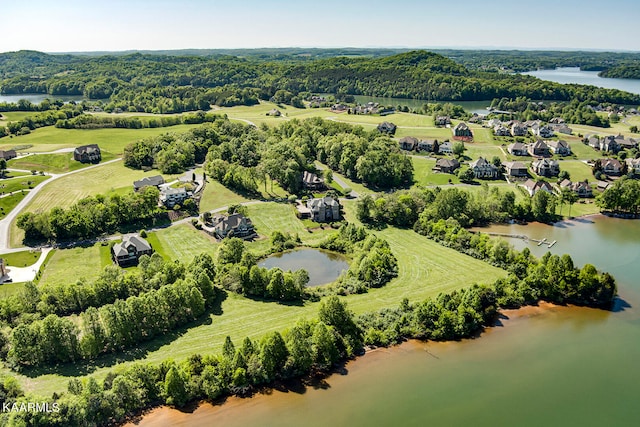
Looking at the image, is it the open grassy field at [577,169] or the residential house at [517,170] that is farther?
the residential house at [517,170]

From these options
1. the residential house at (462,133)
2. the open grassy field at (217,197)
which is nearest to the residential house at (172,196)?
the open grassy field at (217,197)

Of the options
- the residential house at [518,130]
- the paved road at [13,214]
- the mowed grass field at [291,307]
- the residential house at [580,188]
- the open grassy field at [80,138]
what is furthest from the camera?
the residential house at [518,130]

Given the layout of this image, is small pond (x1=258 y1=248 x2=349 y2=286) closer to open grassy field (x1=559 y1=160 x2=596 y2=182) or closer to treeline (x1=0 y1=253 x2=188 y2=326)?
treeline (x1=0 y1=253 x2=188 y2=326)

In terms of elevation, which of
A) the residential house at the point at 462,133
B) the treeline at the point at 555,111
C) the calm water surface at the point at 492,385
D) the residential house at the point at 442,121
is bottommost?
the calm water surface at the point at 492,385

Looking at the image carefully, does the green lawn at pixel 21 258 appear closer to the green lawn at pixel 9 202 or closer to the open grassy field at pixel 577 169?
the green lawn at pixel 9 202

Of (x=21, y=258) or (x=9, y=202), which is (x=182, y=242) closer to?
(x=21, y=258)

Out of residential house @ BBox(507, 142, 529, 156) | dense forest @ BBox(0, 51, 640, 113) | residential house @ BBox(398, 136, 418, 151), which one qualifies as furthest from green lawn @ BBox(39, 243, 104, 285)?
dense forest @ BBox(0, 51, 640, 113)

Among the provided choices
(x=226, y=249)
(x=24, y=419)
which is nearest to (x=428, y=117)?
(x=226, y=249)
